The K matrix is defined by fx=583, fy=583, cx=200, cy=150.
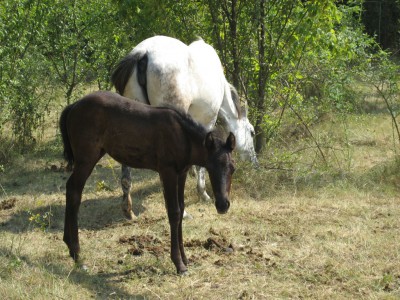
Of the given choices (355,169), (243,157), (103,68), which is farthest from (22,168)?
(355,169)

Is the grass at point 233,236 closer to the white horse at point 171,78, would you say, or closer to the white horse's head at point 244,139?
the white horse's head at point 244,139

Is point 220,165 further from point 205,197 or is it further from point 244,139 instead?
point 244,139

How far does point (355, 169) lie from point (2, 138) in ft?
19.6

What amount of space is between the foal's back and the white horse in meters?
1.01

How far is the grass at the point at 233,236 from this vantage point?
4828 mm

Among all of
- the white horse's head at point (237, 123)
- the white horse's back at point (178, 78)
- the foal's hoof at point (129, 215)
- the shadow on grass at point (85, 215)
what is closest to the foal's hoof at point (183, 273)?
the shadow on grass at point (85, 215)

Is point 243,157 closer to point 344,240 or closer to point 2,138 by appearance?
point 344,240

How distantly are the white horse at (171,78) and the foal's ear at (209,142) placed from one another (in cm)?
129

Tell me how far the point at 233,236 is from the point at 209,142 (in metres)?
1.60

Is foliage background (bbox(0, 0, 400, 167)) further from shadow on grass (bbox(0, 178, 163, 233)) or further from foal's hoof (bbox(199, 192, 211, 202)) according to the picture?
shadow on grass (bbox(0, 178, 163, 233))

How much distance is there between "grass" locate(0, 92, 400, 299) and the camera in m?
4.83

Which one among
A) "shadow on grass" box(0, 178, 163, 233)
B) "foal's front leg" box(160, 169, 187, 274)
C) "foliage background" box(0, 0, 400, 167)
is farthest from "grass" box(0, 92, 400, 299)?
"foliage background" box(0, 0, 400, 167)

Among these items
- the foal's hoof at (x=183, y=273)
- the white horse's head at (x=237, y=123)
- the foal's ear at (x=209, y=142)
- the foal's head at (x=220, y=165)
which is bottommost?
the foal's hoof at (x=183, y=273)

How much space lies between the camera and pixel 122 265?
5.44 metres
